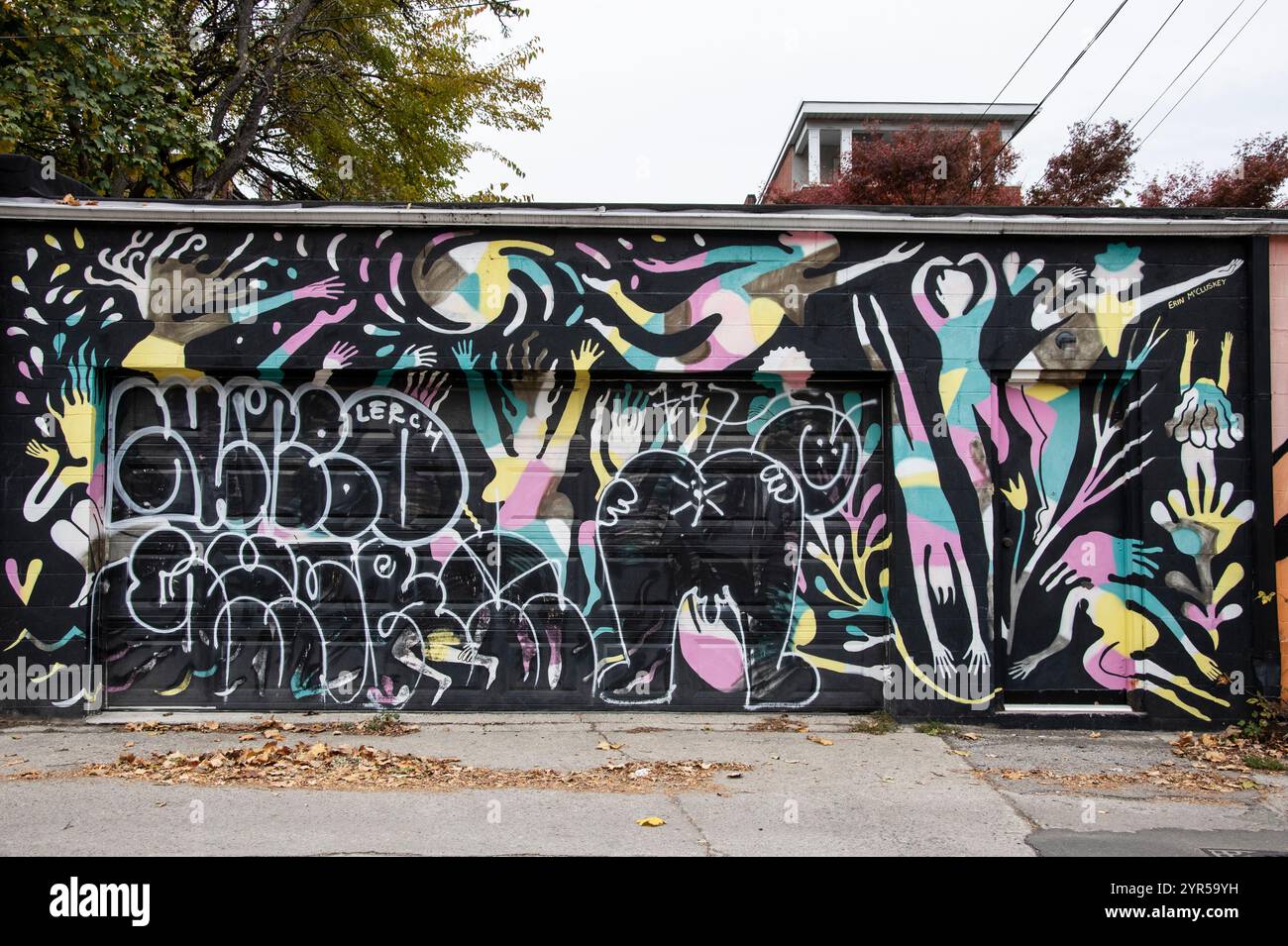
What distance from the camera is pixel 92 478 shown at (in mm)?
6836

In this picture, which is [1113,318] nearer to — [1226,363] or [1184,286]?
[1184,286]

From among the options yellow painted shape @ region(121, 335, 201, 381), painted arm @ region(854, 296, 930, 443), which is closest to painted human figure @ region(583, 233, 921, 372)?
painted arm @ region(854, 296, 930, 443)

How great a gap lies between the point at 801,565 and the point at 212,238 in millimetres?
4742

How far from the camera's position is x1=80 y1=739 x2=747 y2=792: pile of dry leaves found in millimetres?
5590

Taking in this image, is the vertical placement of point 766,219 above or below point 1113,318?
above

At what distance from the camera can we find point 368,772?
577 cm

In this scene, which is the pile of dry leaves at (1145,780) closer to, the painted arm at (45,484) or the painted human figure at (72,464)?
the painted human figure at (72,464)

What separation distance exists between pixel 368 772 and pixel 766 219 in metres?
4.45

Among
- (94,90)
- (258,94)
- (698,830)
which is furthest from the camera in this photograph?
(258,94)

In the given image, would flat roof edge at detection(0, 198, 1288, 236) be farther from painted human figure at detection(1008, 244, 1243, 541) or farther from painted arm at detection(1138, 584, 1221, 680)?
painted arm at detection(1138, 584, 1221, 680)

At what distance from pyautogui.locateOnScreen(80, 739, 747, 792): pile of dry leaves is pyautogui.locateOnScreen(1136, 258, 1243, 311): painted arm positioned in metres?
4.33

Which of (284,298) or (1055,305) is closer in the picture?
(284,298)

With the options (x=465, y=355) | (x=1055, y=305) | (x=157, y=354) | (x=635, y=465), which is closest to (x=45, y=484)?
(x=157, y=354)

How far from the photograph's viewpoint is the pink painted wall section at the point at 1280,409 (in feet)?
22.6
